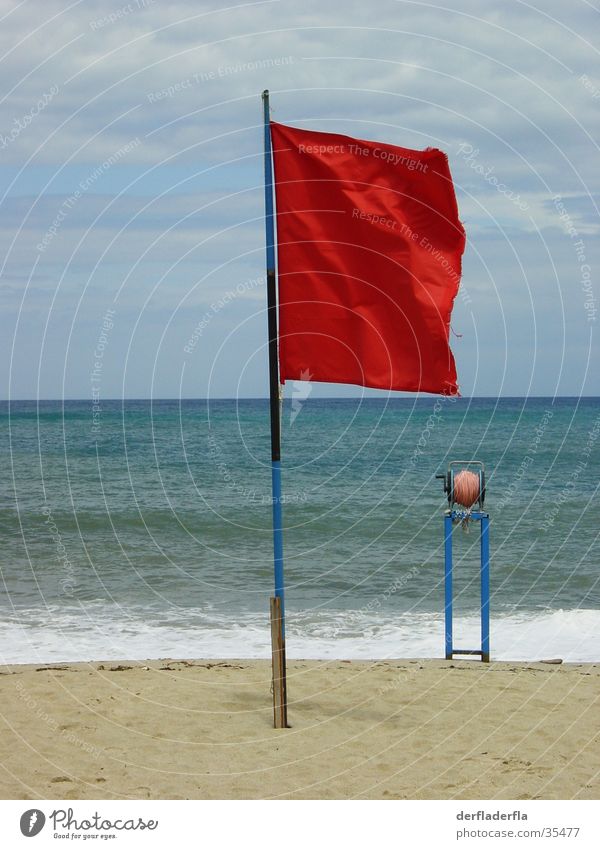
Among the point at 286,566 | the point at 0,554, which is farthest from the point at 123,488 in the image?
the point at 286,566

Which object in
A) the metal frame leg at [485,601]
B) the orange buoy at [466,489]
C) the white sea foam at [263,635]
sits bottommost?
the white sea foam at [263,635]

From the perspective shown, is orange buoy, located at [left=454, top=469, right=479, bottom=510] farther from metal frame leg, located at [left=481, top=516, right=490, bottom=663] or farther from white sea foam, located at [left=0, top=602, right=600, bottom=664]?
white sea foam, located at [left=0, top=602, right=600, bottom=664]

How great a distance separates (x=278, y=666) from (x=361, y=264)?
3350 mm

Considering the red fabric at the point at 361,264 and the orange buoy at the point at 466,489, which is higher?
the red fabric at the point at 361,264

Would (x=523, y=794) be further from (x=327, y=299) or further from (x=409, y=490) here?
(x=409, y=490)

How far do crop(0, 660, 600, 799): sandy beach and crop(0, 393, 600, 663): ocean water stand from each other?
6.27 feet

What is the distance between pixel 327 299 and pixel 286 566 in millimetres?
11208

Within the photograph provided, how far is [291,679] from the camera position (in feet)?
35.1

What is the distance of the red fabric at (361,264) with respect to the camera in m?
8.36

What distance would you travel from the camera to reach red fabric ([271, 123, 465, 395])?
8.36 metres

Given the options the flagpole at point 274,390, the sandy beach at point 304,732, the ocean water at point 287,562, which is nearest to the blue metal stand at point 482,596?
the sandy beach at point 304,732

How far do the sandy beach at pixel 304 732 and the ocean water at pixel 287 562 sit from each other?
1912 millimetres

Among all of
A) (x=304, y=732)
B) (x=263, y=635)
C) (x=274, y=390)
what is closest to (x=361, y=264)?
(x=274, y=390)

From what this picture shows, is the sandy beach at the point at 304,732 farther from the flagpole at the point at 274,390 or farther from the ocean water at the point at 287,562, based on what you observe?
the ocean water at the point at 287,562
